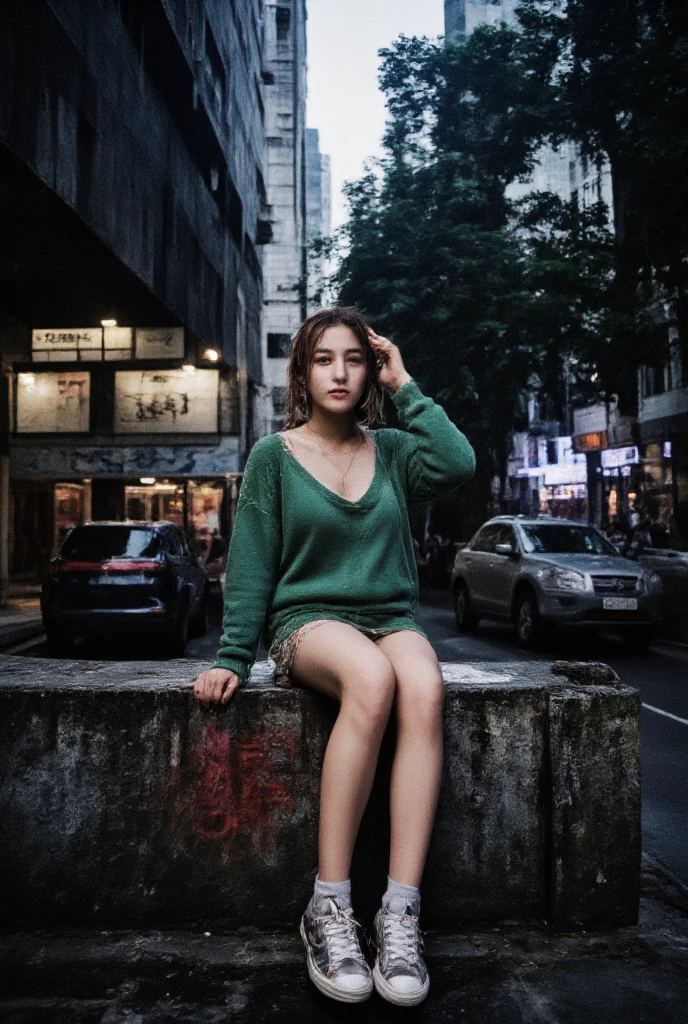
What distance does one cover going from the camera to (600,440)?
33219 millimetres

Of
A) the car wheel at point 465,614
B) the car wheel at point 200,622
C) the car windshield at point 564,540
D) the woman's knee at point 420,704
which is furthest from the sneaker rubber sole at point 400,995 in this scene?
the car wheel at point 200,622

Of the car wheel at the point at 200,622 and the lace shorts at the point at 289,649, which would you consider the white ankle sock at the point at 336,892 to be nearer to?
the lace shorts at the point at 289,649

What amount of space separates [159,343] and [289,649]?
18225 mm

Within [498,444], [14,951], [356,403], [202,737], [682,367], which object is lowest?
[14,951]

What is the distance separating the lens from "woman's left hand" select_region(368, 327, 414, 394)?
2.91m

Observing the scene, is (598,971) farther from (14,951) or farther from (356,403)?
(356,403)

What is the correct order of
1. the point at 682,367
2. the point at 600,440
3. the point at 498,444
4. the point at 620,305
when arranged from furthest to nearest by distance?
the point at 600,440 → the point at 682,367 → the point at 498,444 → the point at 620,305

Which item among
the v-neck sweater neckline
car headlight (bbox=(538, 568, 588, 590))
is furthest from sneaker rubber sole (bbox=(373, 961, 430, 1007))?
car headlight (bbox=(538, 568, 588, 590))

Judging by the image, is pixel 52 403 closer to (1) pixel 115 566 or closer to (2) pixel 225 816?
(1) pixel 115 566

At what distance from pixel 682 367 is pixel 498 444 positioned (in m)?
6.47

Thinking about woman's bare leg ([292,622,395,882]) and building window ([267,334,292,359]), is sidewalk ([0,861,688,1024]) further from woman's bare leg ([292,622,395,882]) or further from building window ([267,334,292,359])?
building window ([267,334,292,359])

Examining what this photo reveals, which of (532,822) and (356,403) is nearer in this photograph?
(532,822)

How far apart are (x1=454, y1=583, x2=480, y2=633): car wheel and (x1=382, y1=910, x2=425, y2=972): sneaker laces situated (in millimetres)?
10672

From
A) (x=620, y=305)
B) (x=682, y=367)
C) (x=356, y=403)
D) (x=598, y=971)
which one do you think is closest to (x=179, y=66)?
(x=620, y=305)
